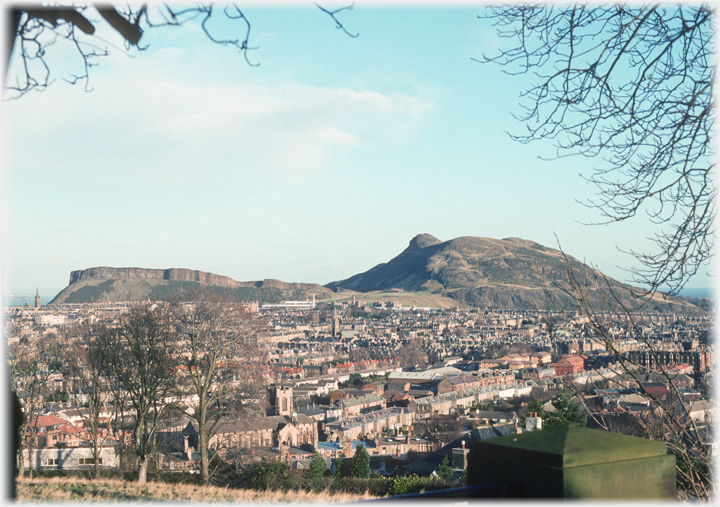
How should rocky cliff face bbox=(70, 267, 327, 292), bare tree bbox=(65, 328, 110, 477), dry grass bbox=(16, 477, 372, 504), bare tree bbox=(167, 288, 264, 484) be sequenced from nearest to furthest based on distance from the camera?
dry grass bbox=(16, 477, 372, 504) → bare tree bbox=(167, 288, 264, 484) → bare tree bbox=(65, 328, 110, 477) → rocky cliff face bbox=(70, 267, 327, 292)

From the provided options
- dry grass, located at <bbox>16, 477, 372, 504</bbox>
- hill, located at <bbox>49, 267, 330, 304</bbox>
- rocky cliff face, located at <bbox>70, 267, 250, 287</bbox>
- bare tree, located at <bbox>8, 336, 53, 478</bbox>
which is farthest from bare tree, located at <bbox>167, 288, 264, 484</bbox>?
rocky cliff face, located at <bbox>70, 267, 250, 287</bbox>

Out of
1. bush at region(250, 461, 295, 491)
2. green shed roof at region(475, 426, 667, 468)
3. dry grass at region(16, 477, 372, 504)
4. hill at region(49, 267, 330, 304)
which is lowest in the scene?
bush at region(250, 461, 295, 491)

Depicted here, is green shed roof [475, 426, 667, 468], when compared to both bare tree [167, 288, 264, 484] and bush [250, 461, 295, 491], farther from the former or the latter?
bush [250, 461, 295, 491]

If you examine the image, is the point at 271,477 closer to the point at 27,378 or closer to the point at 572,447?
the point at 27,378

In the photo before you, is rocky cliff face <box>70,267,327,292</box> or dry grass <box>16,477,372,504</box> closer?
dry grass <box>16,477,372,504</box>

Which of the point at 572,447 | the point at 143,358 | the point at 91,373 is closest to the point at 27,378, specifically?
the point at 91,373

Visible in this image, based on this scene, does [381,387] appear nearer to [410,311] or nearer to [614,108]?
[614,108]
